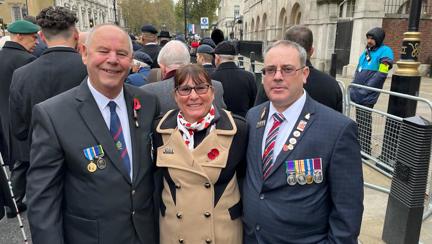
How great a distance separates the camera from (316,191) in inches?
79.0

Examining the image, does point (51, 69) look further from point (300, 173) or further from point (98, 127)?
point (300, 173)

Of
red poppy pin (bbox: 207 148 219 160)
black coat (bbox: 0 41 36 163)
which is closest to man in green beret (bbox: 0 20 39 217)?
black coat (bbox: 0 41 36 163)

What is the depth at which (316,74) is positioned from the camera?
3.25m

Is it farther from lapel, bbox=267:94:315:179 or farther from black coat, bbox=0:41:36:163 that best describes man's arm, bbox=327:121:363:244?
black coat, bbox=0:41:36:163

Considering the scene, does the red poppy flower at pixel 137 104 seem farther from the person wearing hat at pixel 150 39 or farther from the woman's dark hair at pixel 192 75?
the person wearing hat at pixel 150 39

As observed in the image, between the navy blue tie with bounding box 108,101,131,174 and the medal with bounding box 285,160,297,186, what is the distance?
3.13 feet

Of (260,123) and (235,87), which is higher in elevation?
(260,123)

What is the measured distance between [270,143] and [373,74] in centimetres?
474

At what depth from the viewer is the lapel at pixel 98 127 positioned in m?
1.99

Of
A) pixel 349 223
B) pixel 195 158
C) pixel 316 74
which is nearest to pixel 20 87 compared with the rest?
pixel 195 158

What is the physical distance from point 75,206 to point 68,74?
1676mm

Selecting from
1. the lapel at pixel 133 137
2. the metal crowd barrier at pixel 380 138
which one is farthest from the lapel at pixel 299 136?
the metal crowd barrier at pixel 380 138

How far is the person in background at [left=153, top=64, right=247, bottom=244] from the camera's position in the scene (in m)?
2.14

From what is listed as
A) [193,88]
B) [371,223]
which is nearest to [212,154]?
[193,88]
